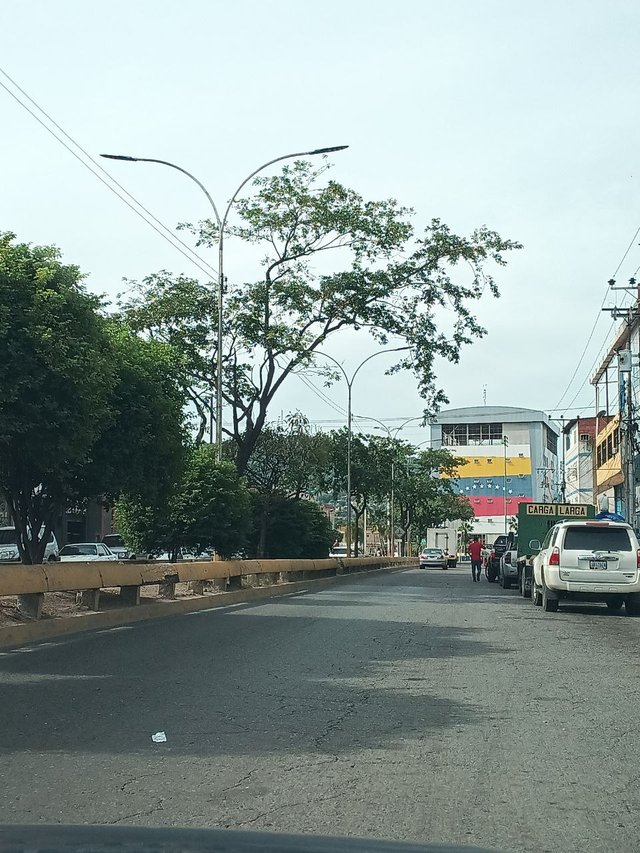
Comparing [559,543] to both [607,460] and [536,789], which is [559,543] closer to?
[536,789]

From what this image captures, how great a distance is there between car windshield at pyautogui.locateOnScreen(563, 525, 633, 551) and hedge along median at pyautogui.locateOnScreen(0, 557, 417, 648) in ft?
23.3

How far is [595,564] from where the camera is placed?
807 inches

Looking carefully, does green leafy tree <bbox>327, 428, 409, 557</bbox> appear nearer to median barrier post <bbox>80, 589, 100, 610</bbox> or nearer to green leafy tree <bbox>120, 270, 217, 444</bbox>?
green leafy tree <bbox>120, 270, 217, 444</bbox>

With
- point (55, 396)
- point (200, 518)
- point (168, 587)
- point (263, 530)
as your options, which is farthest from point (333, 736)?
point (263, 530)

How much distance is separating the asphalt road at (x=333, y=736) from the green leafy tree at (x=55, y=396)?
10.9 feet

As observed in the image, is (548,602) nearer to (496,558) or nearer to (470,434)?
(496,558)

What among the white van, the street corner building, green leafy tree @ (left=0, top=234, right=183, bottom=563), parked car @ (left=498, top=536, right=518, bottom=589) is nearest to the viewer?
green leafy tree @ (left=0, top=234, right=183, bottom=563)

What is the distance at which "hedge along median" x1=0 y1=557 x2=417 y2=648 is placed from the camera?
44.8 feet

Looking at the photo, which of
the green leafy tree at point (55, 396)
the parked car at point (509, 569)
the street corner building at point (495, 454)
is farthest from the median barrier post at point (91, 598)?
the street corner building at point (495, 454)

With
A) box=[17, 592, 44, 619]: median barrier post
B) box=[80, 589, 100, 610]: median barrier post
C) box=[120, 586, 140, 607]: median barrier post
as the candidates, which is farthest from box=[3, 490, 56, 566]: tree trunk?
box=[17, 592, 44, 619]: median barrier post

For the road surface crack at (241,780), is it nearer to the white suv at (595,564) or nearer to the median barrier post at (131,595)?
the median barrier post at (131,595)

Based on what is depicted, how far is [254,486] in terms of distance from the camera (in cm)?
3981

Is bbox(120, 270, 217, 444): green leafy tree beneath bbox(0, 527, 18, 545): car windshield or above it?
above

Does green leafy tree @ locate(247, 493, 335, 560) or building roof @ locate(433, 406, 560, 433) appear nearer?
green leafy tree @ locate(247, 493, 335, 560)
